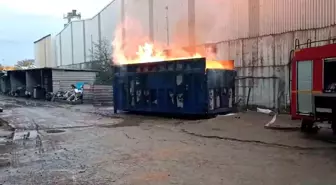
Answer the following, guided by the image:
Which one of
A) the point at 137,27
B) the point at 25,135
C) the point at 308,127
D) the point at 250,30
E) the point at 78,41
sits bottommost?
the point at 25,135

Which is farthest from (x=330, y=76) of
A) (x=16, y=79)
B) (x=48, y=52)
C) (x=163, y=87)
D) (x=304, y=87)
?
(x=48, y=52)

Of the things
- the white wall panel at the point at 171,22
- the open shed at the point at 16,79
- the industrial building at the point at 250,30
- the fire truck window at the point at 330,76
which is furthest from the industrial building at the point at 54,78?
the fire truck window at the point at 330,76

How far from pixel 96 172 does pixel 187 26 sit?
14.2 m

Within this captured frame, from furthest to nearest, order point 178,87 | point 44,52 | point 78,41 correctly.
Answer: point 44,52 → point 78,41 → point 178,87

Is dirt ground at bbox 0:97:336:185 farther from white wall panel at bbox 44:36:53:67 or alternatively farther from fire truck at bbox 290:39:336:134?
white wall panel at bbox 44:36:53:67

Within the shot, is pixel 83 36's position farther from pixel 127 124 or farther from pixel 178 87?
pixel 127 124

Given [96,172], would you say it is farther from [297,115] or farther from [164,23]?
[164,23]

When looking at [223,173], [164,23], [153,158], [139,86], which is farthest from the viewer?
[164,23]

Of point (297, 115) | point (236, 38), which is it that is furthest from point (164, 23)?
point (297, 115)

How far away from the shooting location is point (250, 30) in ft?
54.0

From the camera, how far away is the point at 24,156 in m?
7.88

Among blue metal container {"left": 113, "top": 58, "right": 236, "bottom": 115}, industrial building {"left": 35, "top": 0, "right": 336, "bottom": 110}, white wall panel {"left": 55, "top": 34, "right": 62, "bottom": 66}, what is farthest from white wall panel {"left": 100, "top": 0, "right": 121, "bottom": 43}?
white wall panel {"left": 55, "top": 34, "right": 62, "bottom": 66}

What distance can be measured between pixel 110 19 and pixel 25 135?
25707 mm

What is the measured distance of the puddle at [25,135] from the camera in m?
10.6
